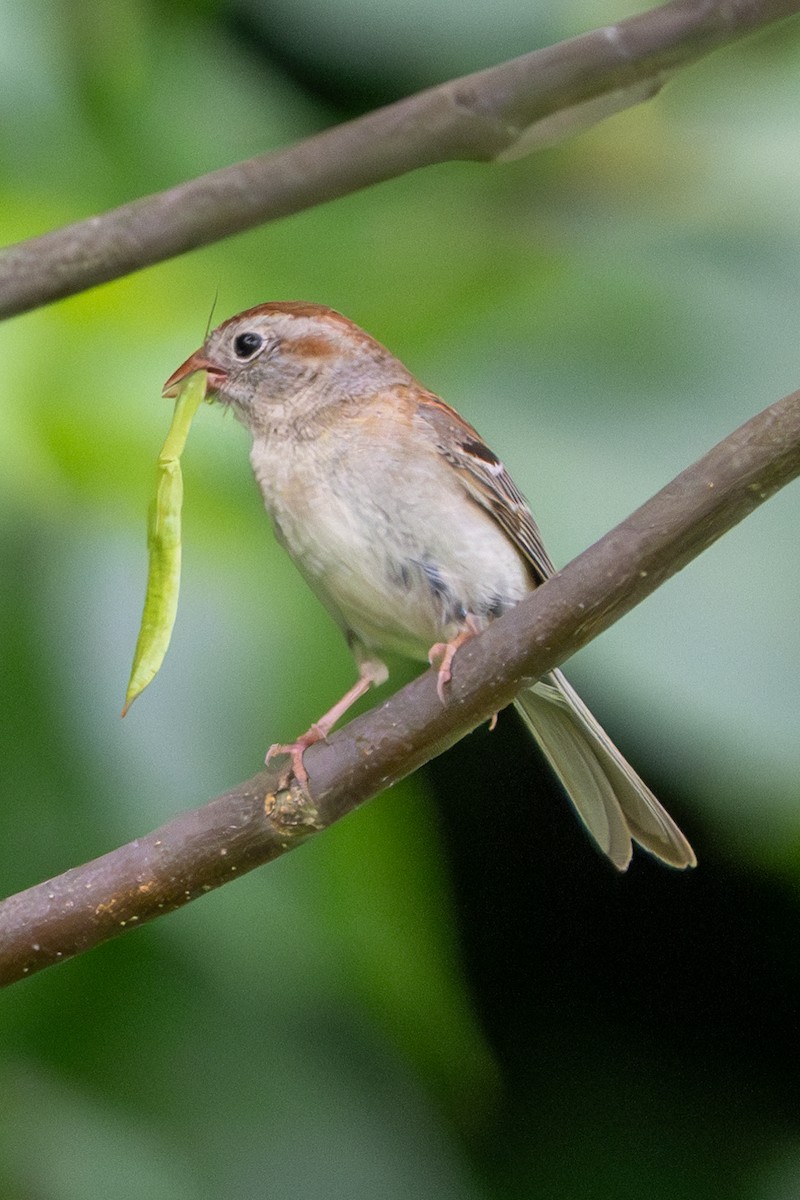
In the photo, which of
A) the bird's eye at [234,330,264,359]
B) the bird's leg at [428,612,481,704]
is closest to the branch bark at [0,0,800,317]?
the bird's leg at [428,612,481,704]

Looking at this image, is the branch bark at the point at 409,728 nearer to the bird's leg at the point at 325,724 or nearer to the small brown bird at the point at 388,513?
the bird's leg at the point at 325,724

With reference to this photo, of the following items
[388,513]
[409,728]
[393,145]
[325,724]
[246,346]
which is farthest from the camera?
[246,346]

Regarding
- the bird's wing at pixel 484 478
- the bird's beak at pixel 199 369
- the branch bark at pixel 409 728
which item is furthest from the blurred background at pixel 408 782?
the branch bark at pixel 409 728

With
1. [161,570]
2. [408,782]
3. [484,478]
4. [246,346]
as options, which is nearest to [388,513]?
[484,478]

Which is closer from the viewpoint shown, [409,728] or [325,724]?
[409,728]

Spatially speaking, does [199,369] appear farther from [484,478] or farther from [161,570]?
[161,570]

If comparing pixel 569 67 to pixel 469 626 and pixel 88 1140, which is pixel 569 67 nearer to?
pixel 469 626
